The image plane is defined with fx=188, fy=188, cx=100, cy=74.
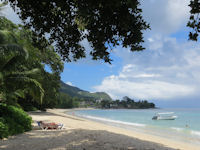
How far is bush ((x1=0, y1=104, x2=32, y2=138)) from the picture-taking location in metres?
9.51

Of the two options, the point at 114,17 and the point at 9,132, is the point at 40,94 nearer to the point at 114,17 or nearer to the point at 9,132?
the point at 9,132

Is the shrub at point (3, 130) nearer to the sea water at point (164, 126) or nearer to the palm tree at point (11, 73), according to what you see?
the palm tree at point (11, 73)

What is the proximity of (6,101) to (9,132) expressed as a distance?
4.70 m

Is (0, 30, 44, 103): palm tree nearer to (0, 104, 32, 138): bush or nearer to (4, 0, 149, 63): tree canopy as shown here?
(0, 104, 32, 138): bush

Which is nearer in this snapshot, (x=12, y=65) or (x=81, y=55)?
(x=81, y=55)

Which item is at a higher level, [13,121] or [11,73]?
[11,73]

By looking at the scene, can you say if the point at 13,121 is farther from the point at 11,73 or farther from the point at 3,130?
the point at 11,73

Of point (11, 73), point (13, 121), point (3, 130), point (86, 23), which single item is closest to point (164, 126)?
point (13, 121)

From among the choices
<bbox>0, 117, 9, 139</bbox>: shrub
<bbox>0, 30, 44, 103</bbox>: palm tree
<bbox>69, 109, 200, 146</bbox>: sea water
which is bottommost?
<bbox>69, 109, 200, 146</bbox>: sea water

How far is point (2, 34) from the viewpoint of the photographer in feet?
32.7

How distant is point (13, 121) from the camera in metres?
10.4

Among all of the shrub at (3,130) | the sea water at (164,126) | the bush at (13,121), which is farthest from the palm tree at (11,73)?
the sea water at (164,126)

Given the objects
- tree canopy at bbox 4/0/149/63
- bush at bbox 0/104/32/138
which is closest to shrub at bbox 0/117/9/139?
bush at bbox 0/104/32/138

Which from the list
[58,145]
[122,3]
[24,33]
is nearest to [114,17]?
[122,3]
